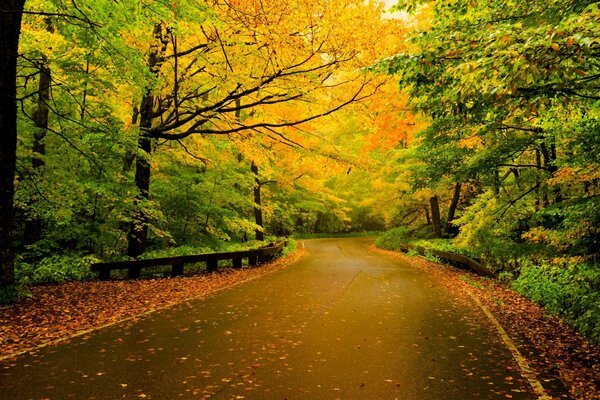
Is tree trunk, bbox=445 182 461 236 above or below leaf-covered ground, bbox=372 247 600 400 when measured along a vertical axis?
above

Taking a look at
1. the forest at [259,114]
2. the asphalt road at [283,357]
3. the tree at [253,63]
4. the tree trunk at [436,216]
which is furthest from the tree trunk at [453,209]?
the asphalt road at [283,357]

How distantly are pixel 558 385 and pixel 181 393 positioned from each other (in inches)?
178

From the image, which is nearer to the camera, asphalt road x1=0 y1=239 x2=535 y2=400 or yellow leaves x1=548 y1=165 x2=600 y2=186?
asphalt road x1=0 y1=239 x2=535 y2=400

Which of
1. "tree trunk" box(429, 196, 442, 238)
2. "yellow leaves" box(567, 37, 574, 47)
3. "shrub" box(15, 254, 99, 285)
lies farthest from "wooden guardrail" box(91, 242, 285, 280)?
"tree trunk" box(429, 196, 442, 238)

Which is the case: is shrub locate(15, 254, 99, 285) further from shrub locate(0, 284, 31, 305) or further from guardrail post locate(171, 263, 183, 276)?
shrub locate(0, 284, 31, 305)

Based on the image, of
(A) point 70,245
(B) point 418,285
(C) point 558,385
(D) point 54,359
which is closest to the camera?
(C) point 558,385

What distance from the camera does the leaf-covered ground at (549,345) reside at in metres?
5.05

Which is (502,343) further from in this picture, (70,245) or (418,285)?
(70,245)

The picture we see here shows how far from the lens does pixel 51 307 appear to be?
8.85 metres

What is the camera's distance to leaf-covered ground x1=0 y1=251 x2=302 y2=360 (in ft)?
22.8

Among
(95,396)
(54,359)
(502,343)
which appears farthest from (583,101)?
(54,359)

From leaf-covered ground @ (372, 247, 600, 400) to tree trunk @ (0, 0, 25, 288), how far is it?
33.1 ft

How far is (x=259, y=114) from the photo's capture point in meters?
16.2

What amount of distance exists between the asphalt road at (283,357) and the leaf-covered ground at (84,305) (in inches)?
24.3
